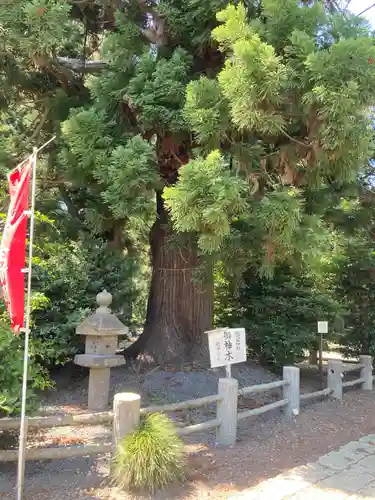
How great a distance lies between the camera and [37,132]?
25.3ft

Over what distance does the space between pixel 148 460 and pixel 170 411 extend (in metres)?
1.36

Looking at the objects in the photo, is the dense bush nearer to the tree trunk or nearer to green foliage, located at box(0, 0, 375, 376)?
green foliage, located at box(0, 0, 375, 376)

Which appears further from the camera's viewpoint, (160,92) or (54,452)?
(160,92)

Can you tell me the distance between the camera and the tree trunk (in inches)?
301

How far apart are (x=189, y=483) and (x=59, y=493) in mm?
1059

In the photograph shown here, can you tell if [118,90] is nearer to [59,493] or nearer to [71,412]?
[71,412]

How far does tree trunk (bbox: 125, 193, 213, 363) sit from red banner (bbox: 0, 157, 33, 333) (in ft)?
12.7

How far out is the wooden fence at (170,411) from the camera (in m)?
3.94

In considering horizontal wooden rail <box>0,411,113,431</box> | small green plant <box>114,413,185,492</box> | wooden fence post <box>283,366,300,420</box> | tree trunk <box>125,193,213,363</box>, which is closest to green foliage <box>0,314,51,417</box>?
horizontal wooden rail <box>0,411,113,431</box>

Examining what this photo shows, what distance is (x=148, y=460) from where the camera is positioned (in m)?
3.88

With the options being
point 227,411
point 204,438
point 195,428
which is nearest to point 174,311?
point 204,438

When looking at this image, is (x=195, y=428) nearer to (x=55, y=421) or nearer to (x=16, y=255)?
(x=55, y=421)

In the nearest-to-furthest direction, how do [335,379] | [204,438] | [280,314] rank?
[204,438] → [335,379] → [280,314]

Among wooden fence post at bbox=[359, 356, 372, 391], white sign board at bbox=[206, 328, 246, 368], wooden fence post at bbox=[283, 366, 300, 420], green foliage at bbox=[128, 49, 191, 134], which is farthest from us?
wooden fence post at bbox=[359, 356, 372, 391]
